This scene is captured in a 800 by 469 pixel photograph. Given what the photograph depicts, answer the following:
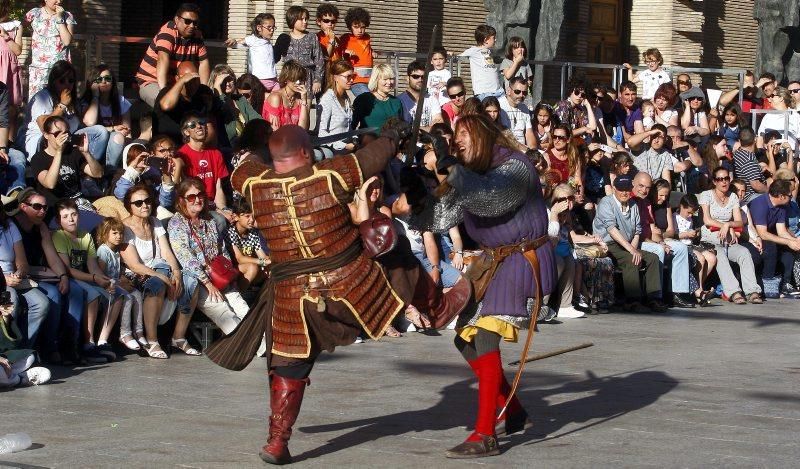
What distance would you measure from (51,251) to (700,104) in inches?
450

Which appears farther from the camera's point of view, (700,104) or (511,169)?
(700,104)

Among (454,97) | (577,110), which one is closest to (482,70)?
(577,110)

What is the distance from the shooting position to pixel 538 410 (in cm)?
977

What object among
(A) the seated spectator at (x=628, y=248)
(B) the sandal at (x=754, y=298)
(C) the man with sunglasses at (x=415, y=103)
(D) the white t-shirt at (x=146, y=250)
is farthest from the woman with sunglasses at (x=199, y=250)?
(B) the sandal at (x=754, y=298)

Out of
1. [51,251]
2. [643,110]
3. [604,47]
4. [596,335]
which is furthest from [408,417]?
[604,47]

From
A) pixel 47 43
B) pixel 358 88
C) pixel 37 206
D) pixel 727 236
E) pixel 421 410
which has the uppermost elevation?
pixel 47 43

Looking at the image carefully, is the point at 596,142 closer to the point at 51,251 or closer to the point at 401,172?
the point at 51,251

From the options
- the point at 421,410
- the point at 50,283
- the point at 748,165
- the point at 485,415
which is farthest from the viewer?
the point at 748,165

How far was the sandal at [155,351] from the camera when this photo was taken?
37.8 feet

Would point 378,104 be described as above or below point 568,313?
above

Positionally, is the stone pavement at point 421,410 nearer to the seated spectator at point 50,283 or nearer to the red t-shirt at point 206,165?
the seated spectator at point 50,283

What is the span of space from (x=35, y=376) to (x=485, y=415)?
3467 millimetres

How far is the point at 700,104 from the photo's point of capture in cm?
2041

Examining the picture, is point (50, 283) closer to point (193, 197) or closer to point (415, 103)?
point (193, 197)
